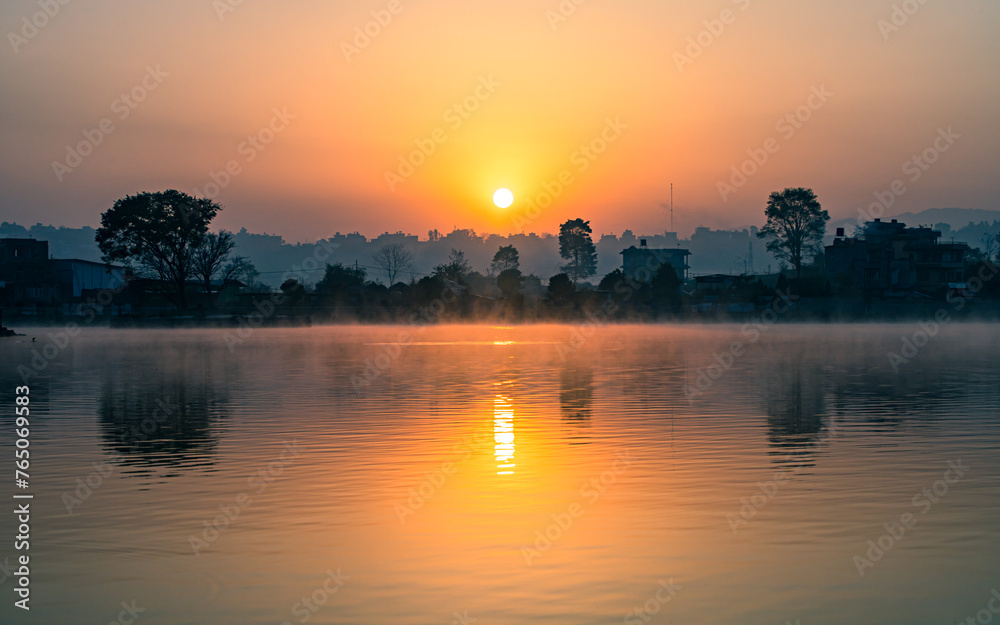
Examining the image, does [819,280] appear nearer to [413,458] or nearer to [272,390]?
[272,390]

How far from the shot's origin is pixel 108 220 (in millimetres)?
101312

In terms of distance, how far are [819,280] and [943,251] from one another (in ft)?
53.8

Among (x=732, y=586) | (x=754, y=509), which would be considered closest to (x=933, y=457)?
(x=754, y=509)

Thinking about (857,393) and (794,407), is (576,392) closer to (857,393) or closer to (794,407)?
(794,407)

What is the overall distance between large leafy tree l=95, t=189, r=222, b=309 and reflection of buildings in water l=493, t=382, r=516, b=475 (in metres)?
84.5

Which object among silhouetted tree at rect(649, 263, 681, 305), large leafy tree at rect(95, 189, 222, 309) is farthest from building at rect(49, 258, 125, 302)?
silhouetted tree at rect(649, 263, 681, 305)

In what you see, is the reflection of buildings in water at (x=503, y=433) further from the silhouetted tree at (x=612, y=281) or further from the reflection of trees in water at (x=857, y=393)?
the silhouetted tree at (x=612, y=281)

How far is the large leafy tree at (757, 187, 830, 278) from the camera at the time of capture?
480ft

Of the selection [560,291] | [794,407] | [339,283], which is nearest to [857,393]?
[794,407]

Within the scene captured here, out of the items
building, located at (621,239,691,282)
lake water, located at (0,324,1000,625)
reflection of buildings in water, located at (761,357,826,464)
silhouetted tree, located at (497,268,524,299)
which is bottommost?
lake water, located at (0,324,1000,625)

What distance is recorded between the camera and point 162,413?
23.3 metres

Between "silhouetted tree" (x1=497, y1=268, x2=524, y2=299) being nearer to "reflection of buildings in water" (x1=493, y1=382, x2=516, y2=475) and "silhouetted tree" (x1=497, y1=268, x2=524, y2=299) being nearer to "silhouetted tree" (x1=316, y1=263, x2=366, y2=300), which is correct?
"silhouetted tree" (x1=316, y1=263, x2=366, y2=300)

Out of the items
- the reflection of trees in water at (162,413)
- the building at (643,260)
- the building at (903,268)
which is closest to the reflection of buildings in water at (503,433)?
the reflection of trees in water at (162,413)

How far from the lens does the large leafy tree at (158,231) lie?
101 metres
